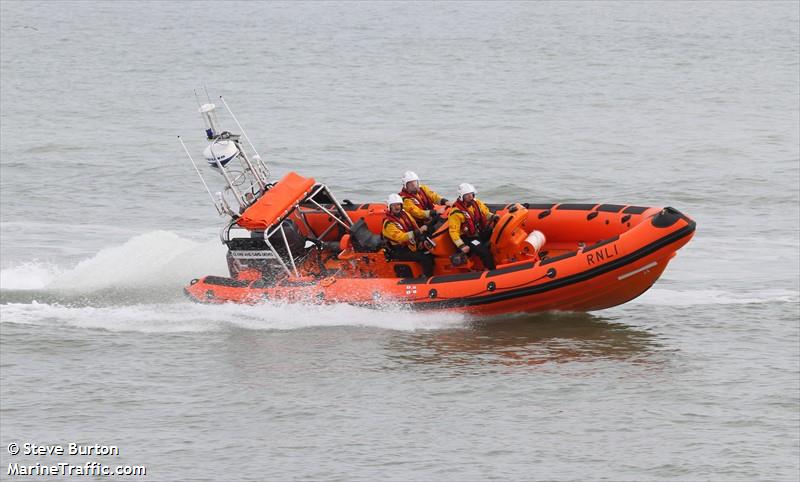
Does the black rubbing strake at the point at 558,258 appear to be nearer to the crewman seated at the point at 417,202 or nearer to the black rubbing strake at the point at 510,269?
the black rubbing strake at the point at 510,269

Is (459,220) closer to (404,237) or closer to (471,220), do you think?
(471,220)

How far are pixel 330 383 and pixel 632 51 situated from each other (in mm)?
26372

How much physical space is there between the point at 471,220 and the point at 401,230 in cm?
68

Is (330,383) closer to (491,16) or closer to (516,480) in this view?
(516,480)

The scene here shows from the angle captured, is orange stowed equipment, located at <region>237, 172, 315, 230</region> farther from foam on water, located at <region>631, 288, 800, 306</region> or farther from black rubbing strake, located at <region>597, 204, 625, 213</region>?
foam on water, located at <region>631, 288, 800, 306</region>

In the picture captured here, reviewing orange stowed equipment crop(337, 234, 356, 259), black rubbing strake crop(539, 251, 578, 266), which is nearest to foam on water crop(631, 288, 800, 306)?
black rubbing strake crop(539, 251, 578, 266)

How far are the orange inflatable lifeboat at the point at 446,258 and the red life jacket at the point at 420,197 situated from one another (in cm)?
51

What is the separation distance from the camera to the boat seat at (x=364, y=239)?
41.1 feet

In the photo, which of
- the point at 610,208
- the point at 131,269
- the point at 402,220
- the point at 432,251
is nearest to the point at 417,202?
the point at 402,220

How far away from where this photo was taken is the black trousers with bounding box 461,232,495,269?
39.6ft

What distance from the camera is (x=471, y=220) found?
476 inches

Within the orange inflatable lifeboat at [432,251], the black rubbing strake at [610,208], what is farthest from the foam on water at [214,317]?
the black rubbing strake at [610,208]

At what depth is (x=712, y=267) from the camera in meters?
14.8

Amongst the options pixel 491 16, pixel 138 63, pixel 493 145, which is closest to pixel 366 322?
pixel 493 145
